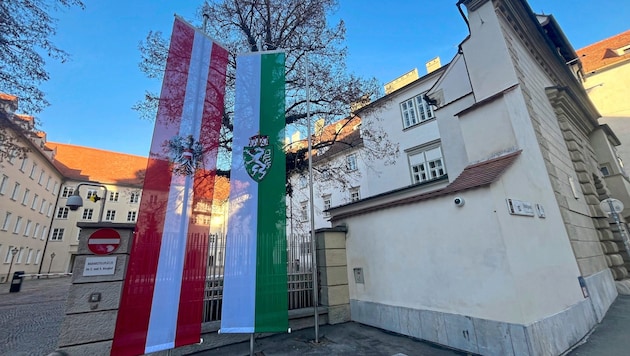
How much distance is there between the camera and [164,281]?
174 inches

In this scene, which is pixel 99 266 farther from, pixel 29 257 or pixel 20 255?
pixel 29 257

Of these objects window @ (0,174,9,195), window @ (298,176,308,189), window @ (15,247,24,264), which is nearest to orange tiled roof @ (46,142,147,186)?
window @ (15,247,24,264)

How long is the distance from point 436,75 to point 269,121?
1424cm

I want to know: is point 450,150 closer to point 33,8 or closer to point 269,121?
point 269,121

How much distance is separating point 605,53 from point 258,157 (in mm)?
39274

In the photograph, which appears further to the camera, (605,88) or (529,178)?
(605,88)

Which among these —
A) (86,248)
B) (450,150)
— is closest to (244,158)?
(86,248)

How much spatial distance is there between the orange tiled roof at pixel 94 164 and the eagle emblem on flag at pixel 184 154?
135 ft

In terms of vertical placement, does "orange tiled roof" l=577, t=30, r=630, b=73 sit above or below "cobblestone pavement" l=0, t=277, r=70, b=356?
above

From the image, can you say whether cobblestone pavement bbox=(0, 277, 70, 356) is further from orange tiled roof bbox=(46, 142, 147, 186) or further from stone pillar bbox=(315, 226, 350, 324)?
orange tiled roof bbox=(46, 142, 147, 186)

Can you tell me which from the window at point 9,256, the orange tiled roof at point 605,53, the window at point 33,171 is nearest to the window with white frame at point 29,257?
the window at point 9,256

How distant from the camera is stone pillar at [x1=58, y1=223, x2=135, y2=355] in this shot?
424 centimetres

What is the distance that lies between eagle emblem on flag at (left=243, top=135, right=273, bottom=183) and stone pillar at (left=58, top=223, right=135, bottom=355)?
2622 mm

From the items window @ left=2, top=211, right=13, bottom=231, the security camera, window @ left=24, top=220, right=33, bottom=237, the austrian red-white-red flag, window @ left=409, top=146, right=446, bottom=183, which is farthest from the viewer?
window @ left=24, top=220, right=33, bottom=237
